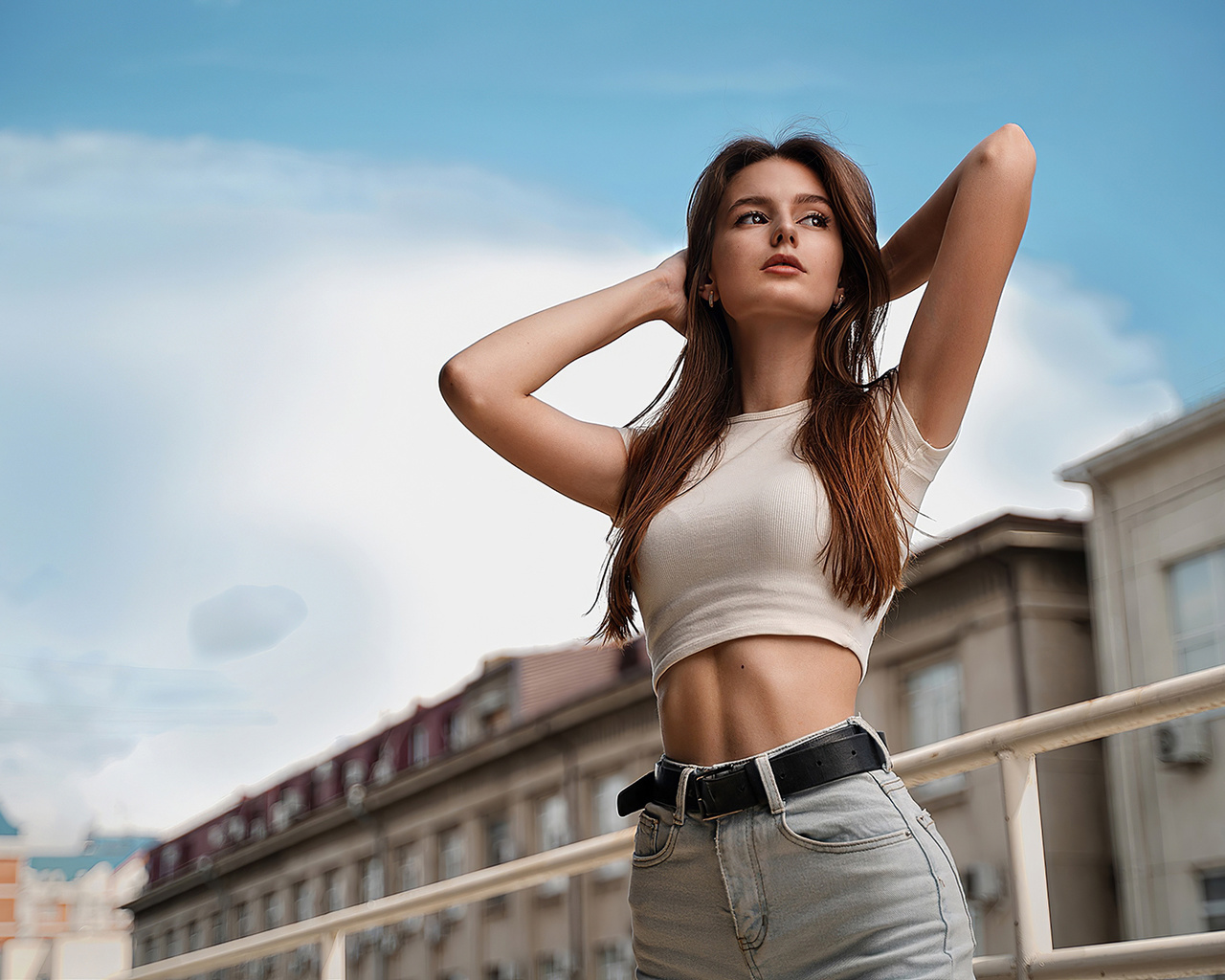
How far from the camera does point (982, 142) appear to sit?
1.33m

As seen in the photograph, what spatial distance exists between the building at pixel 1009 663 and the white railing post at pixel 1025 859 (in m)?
15.7

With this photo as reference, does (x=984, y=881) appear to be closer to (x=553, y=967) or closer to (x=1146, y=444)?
(x=1146, y=444)

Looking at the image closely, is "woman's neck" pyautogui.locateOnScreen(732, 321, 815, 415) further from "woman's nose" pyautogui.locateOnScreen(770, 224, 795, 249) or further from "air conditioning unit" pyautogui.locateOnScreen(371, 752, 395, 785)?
"air conditioning unit" pyautogui.locateOnScreen(371, 752, 395, 785)

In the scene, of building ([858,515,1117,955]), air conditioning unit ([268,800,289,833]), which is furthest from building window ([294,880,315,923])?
building ([858,515,1117,955])

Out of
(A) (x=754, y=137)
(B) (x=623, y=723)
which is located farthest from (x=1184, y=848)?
(A) (x=754, y=137)

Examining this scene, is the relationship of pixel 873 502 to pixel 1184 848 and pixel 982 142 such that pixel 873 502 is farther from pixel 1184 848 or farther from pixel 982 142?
pixel 1184 848

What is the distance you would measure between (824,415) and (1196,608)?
19544 mm

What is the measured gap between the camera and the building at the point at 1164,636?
1756 cm

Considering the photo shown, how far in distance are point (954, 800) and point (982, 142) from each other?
16048 millimetres

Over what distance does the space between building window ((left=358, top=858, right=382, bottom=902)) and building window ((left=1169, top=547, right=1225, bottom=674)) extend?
17005mm

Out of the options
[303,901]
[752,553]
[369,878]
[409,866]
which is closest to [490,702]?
[409,866]

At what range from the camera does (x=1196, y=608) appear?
1912 cm

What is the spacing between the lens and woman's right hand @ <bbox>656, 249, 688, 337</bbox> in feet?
5.02

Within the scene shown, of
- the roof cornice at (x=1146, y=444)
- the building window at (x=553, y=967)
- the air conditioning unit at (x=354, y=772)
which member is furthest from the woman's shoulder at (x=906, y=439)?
the air conditioning unit at (x=354, y=772)
